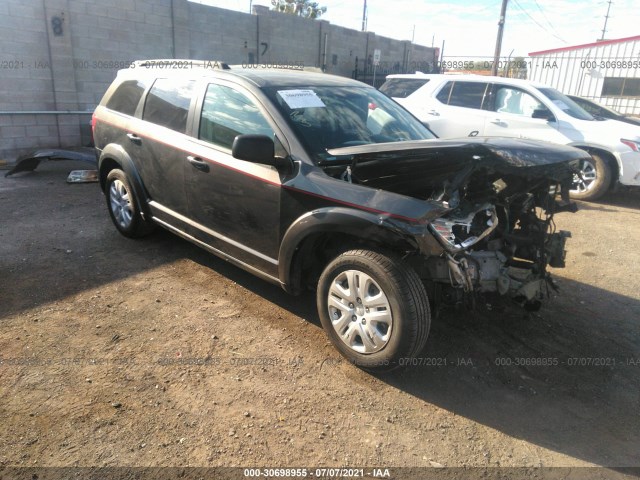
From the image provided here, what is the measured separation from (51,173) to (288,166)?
7.29 metres

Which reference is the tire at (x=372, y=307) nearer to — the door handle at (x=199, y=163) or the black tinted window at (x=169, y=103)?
the door handle at (x=199, y=163)

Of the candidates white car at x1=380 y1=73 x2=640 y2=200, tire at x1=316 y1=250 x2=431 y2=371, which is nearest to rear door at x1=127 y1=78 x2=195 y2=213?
tire at x1=316 y1=250 x2=431 y2=371

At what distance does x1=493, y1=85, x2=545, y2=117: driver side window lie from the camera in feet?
26.3

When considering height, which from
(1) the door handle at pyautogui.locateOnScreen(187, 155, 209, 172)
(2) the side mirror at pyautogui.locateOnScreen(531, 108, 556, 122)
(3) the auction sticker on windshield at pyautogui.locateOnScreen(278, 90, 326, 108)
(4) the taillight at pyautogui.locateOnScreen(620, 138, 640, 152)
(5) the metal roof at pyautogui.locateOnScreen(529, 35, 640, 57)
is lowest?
(1) the door handle at pyautogui.locateOnScreen(187, 155, 209, 172)

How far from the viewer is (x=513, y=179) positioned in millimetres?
3385

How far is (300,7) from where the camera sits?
47625mm

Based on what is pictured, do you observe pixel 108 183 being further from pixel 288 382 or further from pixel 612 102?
pixel 612 102

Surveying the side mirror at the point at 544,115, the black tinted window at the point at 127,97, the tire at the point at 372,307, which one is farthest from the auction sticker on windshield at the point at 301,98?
the side mirror at the point at 544,115

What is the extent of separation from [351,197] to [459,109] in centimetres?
619

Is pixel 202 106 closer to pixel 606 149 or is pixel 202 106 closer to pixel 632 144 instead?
pixel 606 149

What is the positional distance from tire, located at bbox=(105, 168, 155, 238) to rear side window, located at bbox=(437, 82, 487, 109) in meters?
5.90

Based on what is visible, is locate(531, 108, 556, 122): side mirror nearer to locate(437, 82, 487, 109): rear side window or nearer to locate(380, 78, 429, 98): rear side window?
locate(437, 82, 487, 109): rear side window

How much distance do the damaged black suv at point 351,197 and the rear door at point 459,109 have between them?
13.5 ft

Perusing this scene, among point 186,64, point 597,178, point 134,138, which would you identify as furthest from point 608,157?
point 134,138
